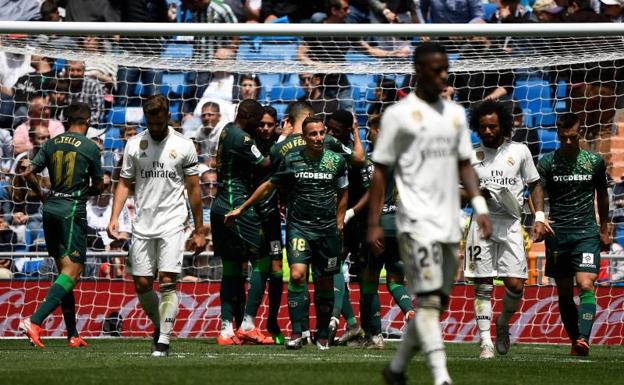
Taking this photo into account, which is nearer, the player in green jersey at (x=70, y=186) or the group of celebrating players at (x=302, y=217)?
the group of celebrating players at (x=302, y=217)

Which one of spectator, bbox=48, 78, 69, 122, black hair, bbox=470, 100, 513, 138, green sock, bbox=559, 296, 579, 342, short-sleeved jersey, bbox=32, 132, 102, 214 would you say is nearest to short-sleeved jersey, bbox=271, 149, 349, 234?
black hair, bbox=470, 100, 513, 138

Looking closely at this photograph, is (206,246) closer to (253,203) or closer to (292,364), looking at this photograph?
(253,203)

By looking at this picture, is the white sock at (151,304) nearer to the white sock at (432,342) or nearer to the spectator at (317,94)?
the white sock at (432,342)

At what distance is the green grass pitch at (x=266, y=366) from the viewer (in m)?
8.56

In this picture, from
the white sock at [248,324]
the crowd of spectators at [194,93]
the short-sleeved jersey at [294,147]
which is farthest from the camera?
the crowd of spectators at [194,93]

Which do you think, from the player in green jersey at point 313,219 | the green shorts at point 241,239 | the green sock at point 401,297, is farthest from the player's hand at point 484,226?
the green shorts at point 241,239

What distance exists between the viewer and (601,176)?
12594 millimetres

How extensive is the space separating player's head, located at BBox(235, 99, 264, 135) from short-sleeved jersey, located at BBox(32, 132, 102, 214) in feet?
5.31

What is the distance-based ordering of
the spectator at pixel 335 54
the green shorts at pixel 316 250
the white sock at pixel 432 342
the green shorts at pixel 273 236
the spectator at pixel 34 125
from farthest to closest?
the spectator at pixel 34 125 → the spectator at pixel 335 54 → the green shorts at pixel 273 236 → the green shorts at pixel 316 250 → the white sock at pixel 432 342

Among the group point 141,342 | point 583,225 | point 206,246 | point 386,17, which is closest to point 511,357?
point 583,225

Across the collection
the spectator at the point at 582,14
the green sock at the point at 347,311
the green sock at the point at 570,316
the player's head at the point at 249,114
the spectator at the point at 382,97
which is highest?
the spectator at the point at 582,14

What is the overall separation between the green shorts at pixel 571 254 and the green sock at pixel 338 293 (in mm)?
2324

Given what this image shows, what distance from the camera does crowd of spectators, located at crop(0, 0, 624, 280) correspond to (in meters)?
16.5

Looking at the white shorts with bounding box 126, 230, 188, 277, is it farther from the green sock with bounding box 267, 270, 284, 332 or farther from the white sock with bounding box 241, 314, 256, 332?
the green sock with bounding box 267, 270, 284, 332
